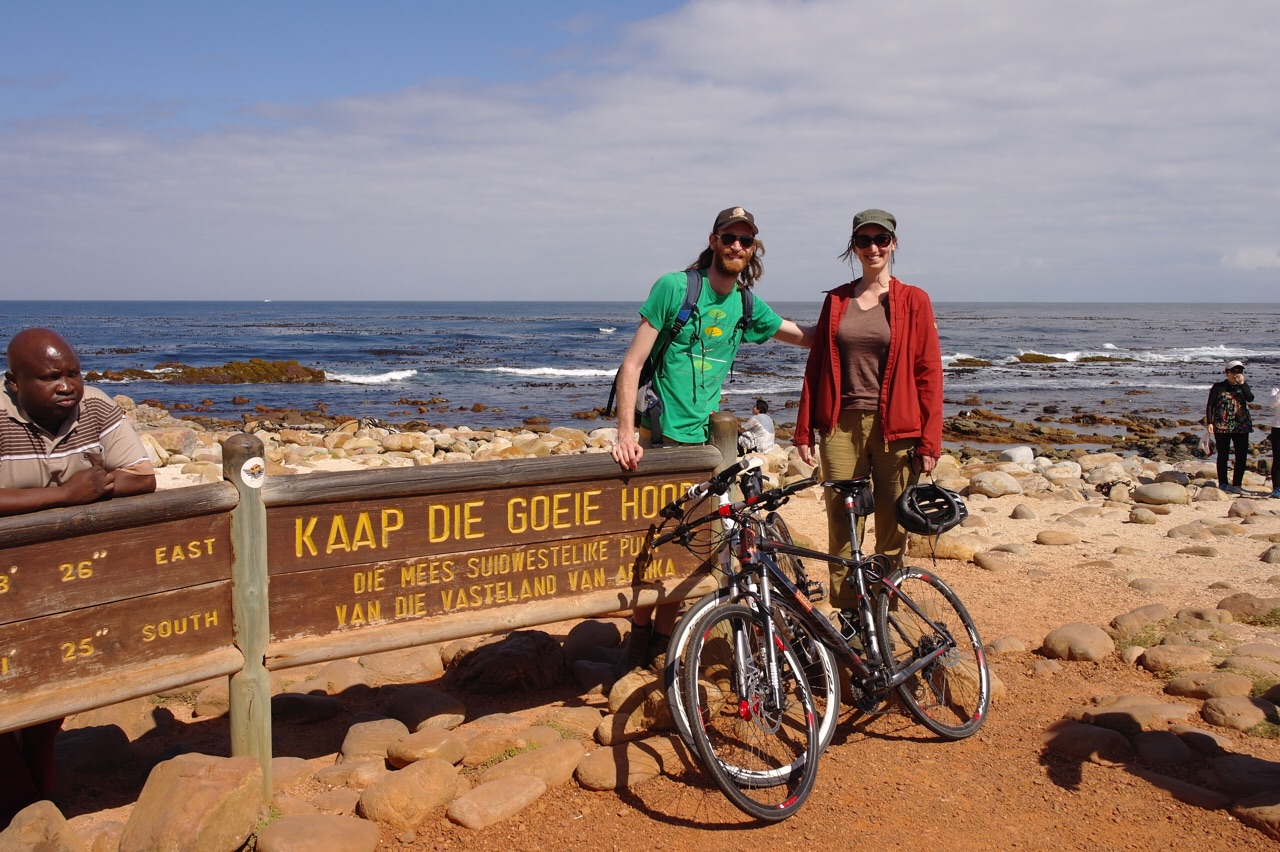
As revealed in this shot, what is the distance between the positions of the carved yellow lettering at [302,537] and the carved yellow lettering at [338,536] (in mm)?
66

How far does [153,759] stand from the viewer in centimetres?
482

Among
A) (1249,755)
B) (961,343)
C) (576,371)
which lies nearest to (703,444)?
(1249,755)

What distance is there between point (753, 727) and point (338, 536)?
1.86m

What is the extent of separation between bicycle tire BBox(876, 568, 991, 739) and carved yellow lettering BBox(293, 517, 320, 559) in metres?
2.54

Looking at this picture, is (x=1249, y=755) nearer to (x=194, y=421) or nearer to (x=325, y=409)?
(x=194, y=421)

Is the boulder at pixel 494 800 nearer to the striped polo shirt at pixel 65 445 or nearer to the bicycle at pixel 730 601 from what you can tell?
the bicycle at pixel 730 601

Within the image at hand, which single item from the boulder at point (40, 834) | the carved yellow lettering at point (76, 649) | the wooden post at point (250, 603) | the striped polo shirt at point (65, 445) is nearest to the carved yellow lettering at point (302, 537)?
the wooden post at point (250, 603)

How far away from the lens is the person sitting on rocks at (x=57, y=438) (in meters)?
3.44

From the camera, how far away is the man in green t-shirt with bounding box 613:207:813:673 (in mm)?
4547

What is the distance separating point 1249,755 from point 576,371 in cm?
3747

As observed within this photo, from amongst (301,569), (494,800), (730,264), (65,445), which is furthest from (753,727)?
(65,445)

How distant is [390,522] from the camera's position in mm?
4098

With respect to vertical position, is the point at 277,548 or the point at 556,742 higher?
the point at 277,548

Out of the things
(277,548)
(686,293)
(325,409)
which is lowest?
(325,409)
